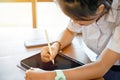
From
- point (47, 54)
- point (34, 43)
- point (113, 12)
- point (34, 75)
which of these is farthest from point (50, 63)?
point (113, 12)

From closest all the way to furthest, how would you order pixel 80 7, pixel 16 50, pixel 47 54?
pixel 80 7, pixel 47 54, pixel 16 50

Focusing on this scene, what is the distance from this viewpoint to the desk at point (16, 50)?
1.00 metres

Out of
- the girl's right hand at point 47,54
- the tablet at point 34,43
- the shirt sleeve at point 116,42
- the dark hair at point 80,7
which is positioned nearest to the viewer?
the dark hair at point 80,7

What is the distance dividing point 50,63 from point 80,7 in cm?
34

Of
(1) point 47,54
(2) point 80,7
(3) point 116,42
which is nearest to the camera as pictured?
(2) point 80,7

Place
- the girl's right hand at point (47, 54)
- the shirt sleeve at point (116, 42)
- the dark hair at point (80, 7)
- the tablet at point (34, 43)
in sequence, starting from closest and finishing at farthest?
the dark hair at point (80, 7), the shirt sleeve at point (116, 42), the girl's right hand at point (47, 54), the tablet at point (34, 43)

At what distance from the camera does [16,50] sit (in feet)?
3.96

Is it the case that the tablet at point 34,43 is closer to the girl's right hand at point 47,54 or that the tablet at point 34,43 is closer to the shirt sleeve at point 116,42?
the girl's right hand at point 47,54

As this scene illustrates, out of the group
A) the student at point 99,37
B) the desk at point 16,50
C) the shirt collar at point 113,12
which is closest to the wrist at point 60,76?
the student at point 99,37

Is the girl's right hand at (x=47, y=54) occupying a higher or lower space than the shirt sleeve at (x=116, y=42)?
lower

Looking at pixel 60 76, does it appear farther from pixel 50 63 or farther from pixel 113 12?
pixel 113 12

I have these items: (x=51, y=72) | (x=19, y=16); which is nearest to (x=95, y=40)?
(x=51, y=72)

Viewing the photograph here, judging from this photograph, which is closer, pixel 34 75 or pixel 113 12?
pixel 34 75

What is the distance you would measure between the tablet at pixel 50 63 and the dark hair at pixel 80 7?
10.0 inches
